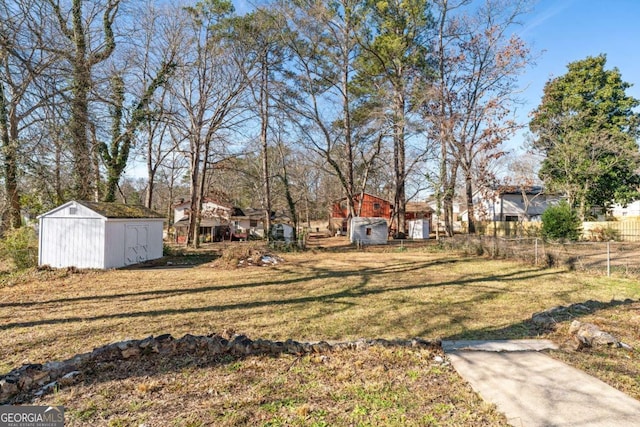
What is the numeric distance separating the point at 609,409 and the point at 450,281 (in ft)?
23.7

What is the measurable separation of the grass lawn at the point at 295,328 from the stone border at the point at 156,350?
0.16m

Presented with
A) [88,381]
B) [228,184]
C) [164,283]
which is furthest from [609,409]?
[228,184]

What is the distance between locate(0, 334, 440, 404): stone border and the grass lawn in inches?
6.4

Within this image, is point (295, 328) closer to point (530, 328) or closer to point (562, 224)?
point (530, 328)

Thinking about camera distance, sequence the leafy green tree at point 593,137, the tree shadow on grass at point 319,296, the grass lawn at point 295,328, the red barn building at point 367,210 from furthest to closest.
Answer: the red barn building at point 367,210
the leafy green tree at point 593,137
the tree shadow on grass at point 319,296
the grass lawn at point 295,328

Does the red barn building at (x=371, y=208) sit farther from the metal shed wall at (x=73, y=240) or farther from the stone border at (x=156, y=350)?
the stone border at (x=156, y=350)

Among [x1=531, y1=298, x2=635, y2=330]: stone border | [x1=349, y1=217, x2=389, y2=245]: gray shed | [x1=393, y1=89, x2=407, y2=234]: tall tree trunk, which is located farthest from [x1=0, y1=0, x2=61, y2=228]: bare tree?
[x1=349, y1=217, x2=389, y2=245]: gray shed

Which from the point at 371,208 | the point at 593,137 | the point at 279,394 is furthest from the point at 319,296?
the point at 371,208

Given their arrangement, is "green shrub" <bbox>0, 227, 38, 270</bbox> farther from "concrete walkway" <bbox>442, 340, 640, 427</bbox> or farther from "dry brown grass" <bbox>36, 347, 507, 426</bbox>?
"concrete walkway" <bbox>442, 340, 640, 427</bbox>

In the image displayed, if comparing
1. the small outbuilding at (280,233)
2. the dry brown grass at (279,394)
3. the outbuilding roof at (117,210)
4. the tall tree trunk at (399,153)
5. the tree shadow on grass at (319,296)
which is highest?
the tall tree trunk at (399,153)

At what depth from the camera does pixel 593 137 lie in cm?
2366

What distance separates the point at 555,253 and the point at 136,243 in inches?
606

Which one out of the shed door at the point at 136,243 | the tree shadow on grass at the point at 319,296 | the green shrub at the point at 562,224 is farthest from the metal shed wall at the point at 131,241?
the green shrub at the point at 562,224

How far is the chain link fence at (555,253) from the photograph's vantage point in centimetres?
1011
